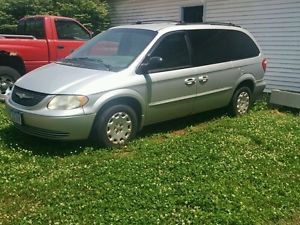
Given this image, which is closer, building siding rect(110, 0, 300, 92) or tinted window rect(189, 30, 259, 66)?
tinted window rect(189, 30, 259, 66)

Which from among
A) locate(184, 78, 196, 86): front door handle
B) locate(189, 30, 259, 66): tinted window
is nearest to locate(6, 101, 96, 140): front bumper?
locate(184, 78, 196, 86): front door handle

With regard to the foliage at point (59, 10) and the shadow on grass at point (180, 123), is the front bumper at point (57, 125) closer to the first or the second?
the shadow on grass at point (180, 123)

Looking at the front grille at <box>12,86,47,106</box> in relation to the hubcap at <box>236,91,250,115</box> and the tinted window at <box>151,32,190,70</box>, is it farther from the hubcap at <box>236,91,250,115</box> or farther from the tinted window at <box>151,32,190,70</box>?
the hubcap at <box>236,91,250,115</box>

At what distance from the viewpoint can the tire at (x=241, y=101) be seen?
7.74 m

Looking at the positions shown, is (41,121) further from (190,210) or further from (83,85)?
(190,210)

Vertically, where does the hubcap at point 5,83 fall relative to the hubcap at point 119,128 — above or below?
below

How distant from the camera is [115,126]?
5.82 metres

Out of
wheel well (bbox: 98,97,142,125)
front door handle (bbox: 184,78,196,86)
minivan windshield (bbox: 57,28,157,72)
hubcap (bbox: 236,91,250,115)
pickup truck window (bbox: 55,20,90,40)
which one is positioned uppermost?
minivan windshield (bbox: 57,28,157,72)

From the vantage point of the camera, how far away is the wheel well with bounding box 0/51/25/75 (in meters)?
8.78

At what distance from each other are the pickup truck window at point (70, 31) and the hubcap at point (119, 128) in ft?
15.2

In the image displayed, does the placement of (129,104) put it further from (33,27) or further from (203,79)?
(33,27)

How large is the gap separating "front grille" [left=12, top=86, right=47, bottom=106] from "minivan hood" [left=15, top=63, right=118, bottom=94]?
0.18ft

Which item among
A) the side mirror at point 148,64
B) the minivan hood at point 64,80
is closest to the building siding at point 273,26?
the side mirror at point 148,64

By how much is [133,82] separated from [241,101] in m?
2.78
